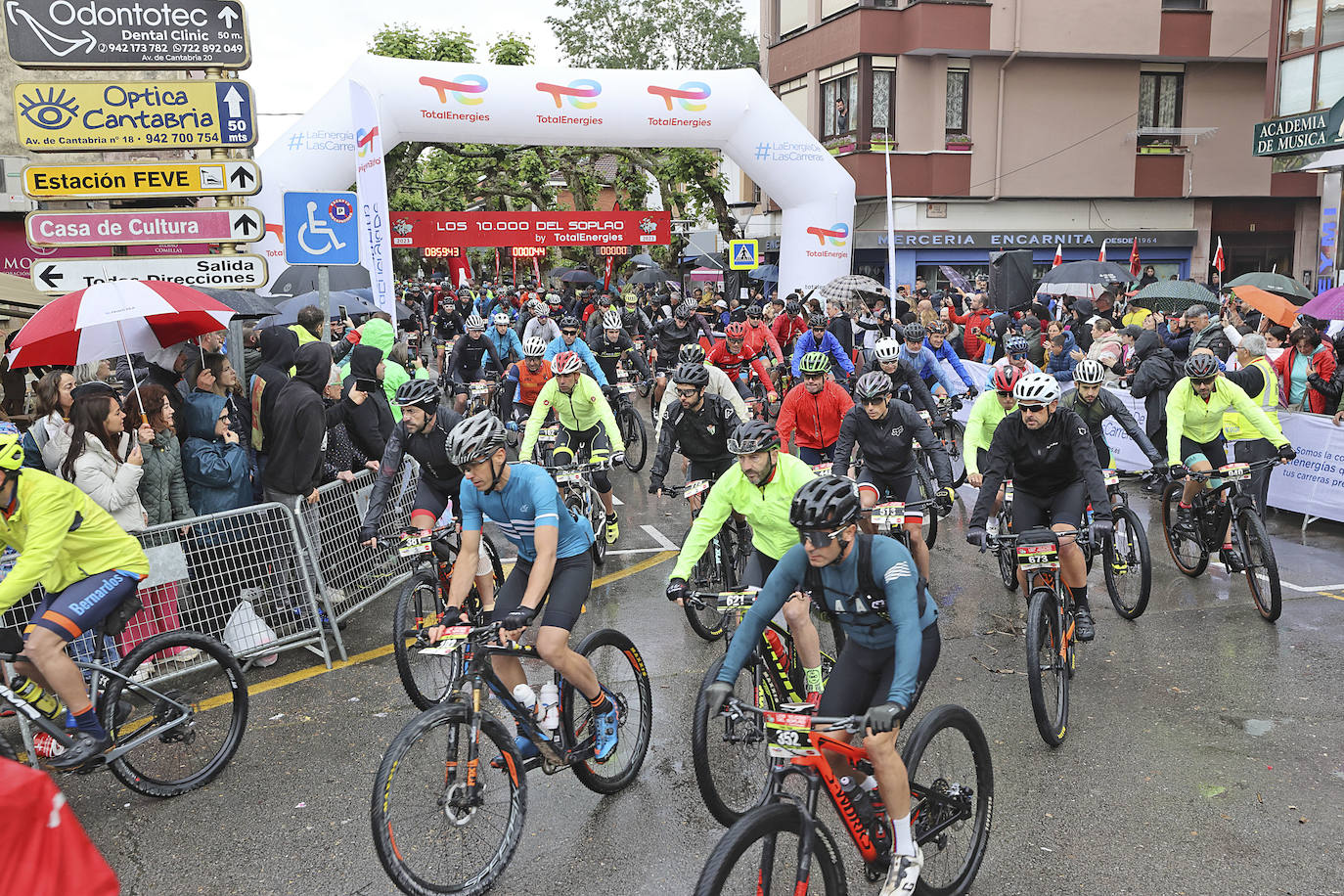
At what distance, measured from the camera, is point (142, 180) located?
9.02 meters

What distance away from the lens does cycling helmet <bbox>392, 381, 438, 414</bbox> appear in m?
7.09

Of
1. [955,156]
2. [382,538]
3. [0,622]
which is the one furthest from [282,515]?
[955,156]

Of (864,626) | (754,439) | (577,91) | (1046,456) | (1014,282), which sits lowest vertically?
(864,626)

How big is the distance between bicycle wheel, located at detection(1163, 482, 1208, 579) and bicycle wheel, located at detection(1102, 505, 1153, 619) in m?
1.11

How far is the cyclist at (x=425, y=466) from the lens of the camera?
7043 mm

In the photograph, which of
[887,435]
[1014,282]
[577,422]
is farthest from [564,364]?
[1014,282]

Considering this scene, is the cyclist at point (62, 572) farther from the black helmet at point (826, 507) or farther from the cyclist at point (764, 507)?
the black helmet at point (826, 507)

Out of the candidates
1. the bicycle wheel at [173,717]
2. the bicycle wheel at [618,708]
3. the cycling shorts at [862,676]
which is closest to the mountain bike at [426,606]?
the bicycle wheel at [173,717]

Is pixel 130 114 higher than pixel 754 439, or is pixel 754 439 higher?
pixel 130 114

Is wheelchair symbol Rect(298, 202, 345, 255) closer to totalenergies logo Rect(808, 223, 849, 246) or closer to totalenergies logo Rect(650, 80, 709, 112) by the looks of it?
totalenergies logo Rect(650, 80, 709, 112)

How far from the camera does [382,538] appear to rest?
23.8ft

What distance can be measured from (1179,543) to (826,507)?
6.24 meters

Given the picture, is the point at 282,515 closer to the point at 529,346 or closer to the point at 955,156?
the point at 529,346

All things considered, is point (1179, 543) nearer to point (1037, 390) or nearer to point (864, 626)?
point (1037, 390)
